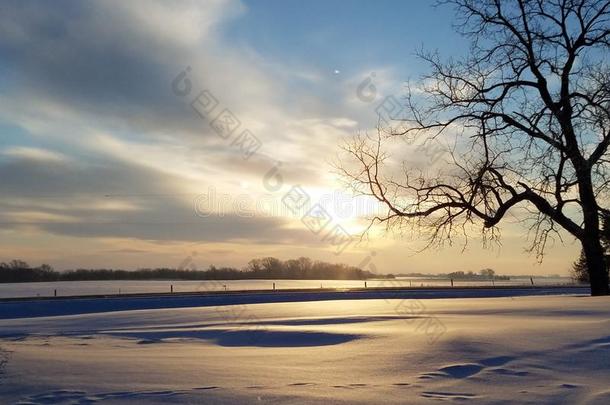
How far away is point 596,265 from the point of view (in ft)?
63.8

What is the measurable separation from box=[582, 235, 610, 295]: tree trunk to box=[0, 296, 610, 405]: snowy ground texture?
9.04 meters

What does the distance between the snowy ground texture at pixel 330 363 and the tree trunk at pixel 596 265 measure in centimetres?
904

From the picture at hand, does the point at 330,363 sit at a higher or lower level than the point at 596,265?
lower

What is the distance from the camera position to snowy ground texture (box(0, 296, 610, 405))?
5.34 m

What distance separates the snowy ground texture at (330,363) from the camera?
5.34 metres

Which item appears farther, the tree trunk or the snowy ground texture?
the tree trunk

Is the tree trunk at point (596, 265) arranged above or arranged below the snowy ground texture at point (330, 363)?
above

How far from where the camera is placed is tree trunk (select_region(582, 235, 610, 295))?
1928cm

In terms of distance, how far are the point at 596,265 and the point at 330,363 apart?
15790 mm

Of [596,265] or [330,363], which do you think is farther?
[596,265]

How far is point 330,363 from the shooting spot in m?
6.91

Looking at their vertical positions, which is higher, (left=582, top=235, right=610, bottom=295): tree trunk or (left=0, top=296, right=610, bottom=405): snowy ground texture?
(left=582, top=235, right=610, bottom=295): tree trunk

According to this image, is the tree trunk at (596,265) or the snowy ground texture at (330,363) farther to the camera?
the tree trunk at (596,265)

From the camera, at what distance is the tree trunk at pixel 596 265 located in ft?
63.3
